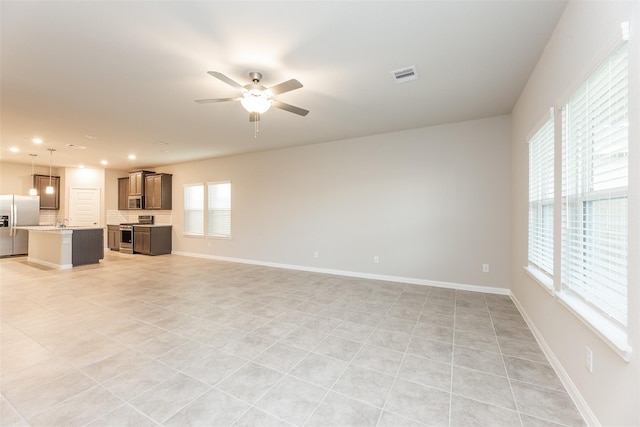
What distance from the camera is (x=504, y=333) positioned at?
114 inches

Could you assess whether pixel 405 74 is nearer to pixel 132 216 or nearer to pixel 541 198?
pixel 541 198

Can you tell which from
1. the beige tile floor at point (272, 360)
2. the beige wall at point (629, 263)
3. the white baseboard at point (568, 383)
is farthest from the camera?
the beige tile floor at point (272, 360)

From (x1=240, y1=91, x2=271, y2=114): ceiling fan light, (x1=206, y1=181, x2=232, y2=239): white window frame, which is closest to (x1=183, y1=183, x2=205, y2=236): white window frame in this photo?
(x1=206, y1=181, x2=232, y2=239): white window frame

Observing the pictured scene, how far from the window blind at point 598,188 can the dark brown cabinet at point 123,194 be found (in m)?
10.9

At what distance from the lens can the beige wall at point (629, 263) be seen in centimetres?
126

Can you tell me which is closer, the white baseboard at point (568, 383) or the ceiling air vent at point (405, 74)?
the white baseboard at point (568, 383)

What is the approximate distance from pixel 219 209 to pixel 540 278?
691 centimetres

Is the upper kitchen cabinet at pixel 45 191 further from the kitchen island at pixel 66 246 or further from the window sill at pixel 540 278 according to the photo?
the window sill at pixel 540 278

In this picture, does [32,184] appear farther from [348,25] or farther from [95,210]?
[348,25]

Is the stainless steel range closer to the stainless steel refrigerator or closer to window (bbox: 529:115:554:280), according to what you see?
the stainless steel refrigerator

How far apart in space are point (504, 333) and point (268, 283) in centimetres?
356

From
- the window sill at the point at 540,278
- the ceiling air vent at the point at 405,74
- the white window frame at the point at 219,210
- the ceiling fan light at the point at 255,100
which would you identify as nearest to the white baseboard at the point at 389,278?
the white window frame at the point at 219,210

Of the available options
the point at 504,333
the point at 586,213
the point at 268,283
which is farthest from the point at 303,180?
the point at 586,213

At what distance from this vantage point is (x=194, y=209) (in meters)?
7.99
